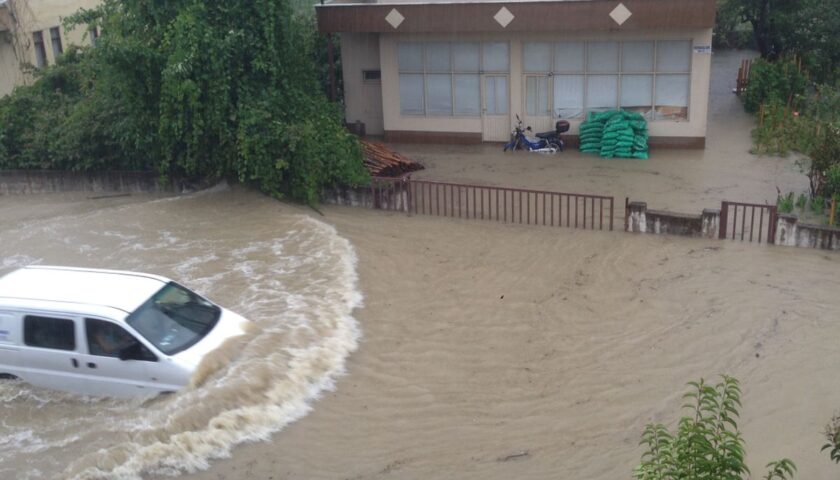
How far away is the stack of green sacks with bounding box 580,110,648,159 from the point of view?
2180 centimetres

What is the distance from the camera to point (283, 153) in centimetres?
1762

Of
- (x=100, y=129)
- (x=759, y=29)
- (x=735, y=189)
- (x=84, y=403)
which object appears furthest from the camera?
(x=759, y=29)

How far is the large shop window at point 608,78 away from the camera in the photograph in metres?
22.3

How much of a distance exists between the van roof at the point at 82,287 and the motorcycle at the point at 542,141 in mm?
13636

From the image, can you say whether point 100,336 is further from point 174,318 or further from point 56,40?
point 56,40

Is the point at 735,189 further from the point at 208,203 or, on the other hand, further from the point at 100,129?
the point at 100,129

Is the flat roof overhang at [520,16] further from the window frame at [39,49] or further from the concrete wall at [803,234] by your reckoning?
the window frame at [39,49]

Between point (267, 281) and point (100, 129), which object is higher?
point (100, 129)

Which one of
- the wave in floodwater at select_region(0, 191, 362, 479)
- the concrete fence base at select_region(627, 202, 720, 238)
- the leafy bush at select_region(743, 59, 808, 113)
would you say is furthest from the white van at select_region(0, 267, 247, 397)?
the leafy bush at select_region(743, 59, 808, 113)

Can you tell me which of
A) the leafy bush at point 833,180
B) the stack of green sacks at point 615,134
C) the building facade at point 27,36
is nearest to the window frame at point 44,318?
the leafy bush at point 833,180

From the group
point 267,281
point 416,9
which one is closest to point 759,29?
point 416,9

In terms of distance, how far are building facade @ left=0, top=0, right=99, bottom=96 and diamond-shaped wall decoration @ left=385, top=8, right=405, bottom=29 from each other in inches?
344

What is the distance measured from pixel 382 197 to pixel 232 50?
4285 mm

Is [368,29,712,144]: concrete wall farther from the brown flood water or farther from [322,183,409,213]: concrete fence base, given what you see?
[322,183,409,213]: concrete fence base
